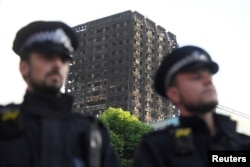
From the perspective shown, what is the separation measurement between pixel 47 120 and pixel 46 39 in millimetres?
793

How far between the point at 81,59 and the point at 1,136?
80566 mm

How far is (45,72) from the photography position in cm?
379

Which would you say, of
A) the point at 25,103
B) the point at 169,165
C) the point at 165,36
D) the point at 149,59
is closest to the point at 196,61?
the point at 169,165

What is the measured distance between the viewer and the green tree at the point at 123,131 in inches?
1218

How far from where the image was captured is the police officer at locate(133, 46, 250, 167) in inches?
149

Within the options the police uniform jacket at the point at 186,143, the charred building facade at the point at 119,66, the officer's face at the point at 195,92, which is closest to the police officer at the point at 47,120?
the police uniform jacket at the point at 186,143

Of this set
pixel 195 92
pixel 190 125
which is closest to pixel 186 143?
pixel 190 125

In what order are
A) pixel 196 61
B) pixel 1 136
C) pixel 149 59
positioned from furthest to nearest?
pixel 149 59 → pixel 196 61 → pixel 1 136

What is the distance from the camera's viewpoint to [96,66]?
82.2 metres

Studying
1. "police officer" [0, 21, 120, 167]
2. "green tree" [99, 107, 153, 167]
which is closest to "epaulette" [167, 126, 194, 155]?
"police officer" [0, 21, 120, 167]

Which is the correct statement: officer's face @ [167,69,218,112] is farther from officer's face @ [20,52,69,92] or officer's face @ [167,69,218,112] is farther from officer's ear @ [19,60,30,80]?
officer's ear @ [19,60,30,80]

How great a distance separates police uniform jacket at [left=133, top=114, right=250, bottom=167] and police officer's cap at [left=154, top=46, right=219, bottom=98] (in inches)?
19.0

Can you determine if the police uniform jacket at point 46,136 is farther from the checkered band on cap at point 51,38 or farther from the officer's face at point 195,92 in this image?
the officer's face at point 195,92

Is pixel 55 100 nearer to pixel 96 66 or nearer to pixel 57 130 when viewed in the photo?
pixel 57 130
